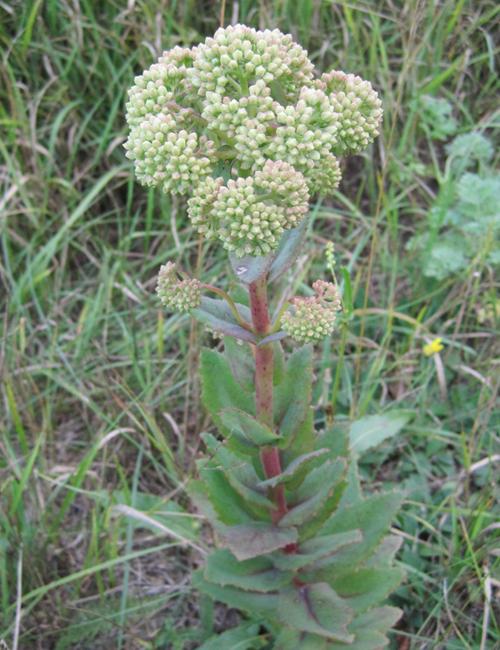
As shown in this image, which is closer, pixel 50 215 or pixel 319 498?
pixel 319 498

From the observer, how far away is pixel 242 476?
7.02ft

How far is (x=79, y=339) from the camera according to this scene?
333cm

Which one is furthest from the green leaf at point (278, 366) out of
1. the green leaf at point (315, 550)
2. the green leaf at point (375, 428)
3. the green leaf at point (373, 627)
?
the green leaf at point (373, 627)

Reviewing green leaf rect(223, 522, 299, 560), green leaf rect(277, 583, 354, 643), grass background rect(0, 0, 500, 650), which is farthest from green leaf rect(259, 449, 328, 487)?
grass background rect(0, 0, 500, 650)

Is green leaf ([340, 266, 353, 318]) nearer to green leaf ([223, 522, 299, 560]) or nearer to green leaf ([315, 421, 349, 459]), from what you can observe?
green leaf ([315, 421, 349, 459])

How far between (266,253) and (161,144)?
0.40m

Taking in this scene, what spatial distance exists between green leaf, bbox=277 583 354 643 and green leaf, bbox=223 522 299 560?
0.30m

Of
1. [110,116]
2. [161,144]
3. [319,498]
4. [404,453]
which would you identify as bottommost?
[404,453]

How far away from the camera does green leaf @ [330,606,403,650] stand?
221cm

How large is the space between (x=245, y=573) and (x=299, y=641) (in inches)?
13.8

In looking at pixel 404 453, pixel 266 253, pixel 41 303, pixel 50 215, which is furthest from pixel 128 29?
pixel 404 453

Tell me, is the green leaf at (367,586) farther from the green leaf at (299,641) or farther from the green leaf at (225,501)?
the green leaf at (225,501)

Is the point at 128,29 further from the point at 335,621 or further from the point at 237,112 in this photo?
the point at 335,621

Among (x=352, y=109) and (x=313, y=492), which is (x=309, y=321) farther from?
(x=313, y=492)
